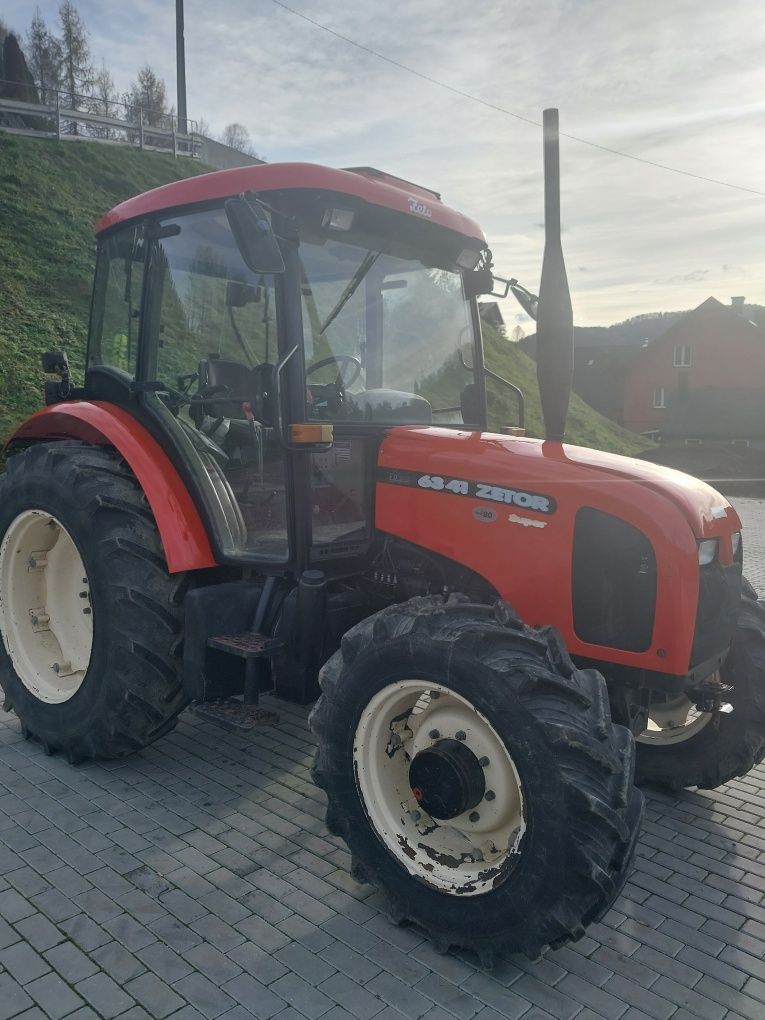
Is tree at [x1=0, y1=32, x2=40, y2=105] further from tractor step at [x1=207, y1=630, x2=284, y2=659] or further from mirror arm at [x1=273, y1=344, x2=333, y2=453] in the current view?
tractor step at [x1=207, y1=630, x2=284, y2=659]

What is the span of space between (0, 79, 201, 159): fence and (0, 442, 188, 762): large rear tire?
2202cm

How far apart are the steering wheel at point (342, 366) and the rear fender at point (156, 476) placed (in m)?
0.85

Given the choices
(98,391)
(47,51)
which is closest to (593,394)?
(47,51)

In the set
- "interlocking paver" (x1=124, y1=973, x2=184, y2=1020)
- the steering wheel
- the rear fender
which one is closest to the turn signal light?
the steering wheel

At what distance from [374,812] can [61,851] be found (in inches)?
48.6

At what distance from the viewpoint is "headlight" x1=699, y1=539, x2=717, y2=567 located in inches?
110

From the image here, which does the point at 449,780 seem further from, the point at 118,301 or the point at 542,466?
the point at 118,301

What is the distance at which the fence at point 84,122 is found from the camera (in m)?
22.7

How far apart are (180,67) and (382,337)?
Result: 1098 inches

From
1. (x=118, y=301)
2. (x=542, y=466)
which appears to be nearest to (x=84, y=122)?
(x=118, y=301)

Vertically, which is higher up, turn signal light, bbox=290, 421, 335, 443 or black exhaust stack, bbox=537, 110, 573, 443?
black exhaust stack, bbox=537, 110, 573, 443

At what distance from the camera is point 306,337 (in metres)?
3.31

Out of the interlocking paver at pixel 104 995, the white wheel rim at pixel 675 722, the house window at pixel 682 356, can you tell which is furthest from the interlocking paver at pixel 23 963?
the house window at pixel 682 356

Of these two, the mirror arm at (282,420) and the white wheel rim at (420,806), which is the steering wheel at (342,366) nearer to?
the mirror arm at (282,420)
